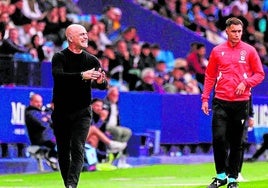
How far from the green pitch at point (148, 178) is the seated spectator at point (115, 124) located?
0.46 metres

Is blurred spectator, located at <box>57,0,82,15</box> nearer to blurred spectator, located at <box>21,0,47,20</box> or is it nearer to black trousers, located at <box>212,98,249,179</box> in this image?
blurred spectator, located at <box>21,0,47,20</box>

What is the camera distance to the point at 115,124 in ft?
78.2

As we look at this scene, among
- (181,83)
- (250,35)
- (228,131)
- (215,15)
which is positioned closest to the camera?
(228,131)

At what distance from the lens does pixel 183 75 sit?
27.8 m

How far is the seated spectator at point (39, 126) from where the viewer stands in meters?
21.9

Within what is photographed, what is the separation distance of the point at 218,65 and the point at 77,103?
240 centimetres

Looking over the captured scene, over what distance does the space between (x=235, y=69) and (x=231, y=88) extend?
0.27 metres

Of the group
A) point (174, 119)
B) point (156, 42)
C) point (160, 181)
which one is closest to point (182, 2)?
point (156, 42)

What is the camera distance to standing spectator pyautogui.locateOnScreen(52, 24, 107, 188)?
14.4m

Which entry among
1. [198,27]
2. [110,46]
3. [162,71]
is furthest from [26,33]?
[198,27]

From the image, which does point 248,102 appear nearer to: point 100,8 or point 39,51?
point 39,51

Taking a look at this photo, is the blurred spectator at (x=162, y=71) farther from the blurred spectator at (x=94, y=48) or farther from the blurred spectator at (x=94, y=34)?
the blurred spectator at (x=94, y=48)

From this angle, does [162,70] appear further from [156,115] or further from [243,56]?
[243,56]

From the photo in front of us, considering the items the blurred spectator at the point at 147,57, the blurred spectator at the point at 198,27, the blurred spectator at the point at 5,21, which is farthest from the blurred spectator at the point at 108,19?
the blurred spectator at the point at 5,21
